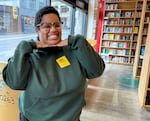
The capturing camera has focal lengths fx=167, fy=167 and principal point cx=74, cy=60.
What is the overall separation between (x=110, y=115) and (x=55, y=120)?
1.78m

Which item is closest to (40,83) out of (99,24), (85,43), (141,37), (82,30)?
(85,43)

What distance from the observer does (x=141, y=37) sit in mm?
4281

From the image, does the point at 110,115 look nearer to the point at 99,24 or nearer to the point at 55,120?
the point at 55,120

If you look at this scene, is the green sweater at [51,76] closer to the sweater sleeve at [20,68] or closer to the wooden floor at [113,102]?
the sweater sleeve at [20,68]

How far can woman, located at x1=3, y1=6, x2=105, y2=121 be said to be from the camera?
0.94 meters

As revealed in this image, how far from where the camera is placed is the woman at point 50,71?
0.94 meters

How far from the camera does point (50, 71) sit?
0.96 meters

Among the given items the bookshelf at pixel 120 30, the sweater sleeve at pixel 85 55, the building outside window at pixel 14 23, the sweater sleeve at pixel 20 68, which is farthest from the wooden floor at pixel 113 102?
the bookshelf at pixel 120 30

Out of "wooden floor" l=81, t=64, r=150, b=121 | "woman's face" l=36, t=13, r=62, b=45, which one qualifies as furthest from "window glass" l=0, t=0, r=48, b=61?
"wooden floor" l=81, t=64, r=150, b=121

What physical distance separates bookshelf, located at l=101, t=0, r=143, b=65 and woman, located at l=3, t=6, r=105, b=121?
5.69 meters

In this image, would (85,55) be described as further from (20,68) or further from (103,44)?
(103,44)

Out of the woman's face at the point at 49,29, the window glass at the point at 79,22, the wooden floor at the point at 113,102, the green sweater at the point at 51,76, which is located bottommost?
the wooden floor at the point at 113,102

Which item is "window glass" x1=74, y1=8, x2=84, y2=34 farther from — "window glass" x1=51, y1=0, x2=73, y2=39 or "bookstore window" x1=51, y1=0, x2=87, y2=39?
"window glass" x1=51, y1=0, x2=73, y2=39

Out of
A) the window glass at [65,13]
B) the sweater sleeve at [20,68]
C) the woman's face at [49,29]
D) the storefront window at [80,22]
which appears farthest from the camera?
the storefront window at [80,22]
